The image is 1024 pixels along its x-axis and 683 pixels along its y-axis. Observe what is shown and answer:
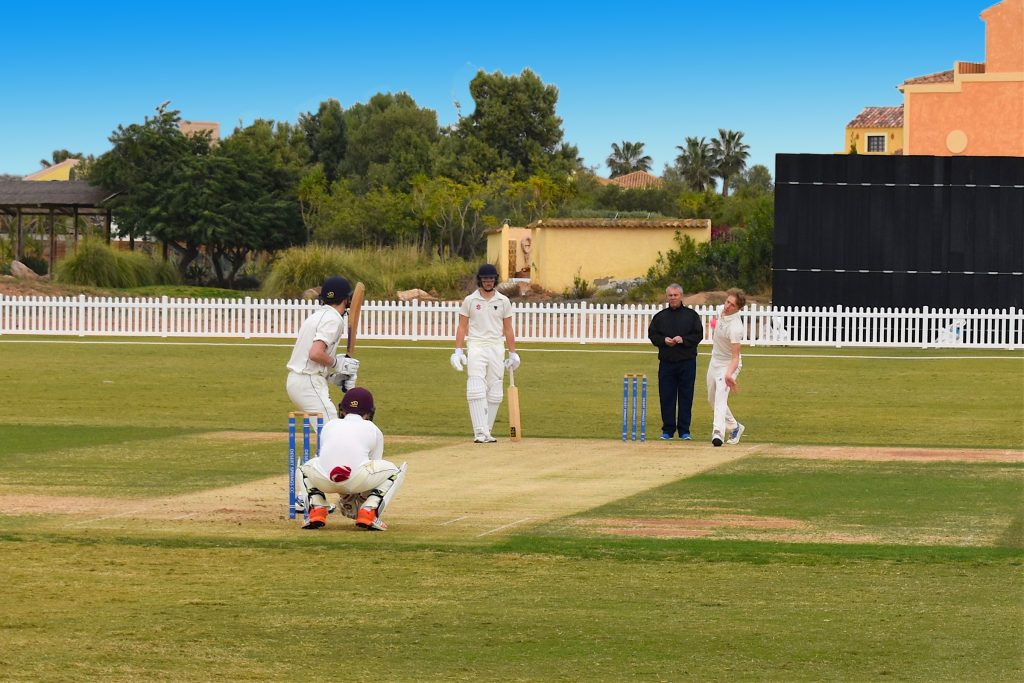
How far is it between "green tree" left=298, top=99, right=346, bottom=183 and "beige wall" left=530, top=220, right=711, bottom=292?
45.4 meters

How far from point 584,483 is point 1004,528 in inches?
156

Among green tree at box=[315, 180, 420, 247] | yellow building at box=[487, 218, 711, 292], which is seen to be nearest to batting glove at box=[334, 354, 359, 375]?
yellow building at box=[487, 218, 711, 292]

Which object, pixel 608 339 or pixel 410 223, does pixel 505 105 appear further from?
pixel 608 339

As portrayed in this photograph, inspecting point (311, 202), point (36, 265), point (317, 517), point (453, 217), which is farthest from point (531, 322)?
point (36, 265)

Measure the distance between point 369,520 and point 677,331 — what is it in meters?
8.50

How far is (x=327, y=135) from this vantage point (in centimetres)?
10888

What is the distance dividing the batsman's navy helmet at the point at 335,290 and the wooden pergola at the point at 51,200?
2301 inches

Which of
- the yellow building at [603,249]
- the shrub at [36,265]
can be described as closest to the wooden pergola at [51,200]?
the shrub at [36,265]

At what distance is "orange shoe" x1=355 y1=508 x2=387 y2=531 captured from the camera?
11.2m

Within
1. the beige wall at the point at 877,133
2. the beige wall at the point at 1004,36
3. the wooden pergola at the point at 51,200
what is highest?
the beige wall at the point at 877,133

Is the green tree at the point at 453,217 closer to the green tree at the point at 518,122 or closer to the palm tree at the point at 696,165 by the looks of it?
the green tree at the point at 518,122

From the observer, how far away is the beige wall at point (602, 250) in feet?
212

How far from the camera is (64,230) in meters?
104

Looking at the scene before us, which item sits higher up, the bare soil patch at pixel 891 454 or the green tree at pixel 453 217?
the green tree at pixel 453 217
